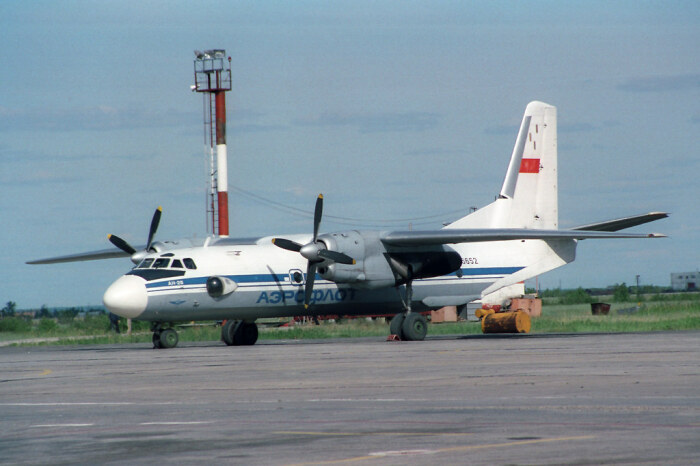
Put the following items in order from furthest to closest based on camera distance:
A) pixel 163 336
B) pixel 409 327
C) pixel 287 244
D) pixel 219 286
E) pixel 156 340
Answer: pixel 409 327, pixel 287 244, pixel 156 340, pixel 163 336, pixel 219 286

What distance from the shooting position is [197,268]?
32.6 metres

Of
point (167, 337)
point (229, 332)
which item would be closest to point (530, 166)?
point (229, 332)

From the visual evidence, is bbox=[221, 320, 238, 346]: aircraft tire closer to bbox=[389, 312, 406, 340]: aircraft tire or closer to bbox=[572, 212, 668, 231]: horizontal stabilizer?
bbox=[389, 312, 406, 340]: aircraft tire

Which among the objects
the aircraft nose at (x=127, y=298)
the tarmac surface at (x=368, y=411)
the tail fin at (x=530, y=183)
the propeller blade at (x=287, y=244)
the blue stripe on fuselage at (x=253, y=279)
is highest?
the tail fin at (x=530, y=183)

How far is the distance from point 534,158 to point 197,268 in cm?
1583

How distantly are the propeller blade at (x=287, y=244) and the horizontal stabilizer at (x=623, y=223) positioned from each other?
34.4 feet

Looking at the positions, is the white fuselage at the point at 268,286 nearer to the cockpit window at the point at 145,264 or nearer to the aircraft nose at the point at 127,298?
the aircraft nose at the point at 127,298

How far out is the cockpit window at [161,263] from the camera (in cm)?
3225

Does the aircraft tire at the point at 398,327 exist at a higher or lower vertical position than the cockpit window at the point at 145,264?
lower

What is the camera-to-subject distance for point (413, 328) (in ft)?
114

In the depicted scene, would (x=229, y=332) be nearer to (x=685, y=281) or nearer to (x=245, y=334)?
(x=245, y=334)

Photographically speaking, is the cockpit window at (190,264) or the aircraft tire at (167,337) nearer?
the cockpit window at (190,264)

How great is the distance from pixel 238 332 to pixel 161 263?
459cm

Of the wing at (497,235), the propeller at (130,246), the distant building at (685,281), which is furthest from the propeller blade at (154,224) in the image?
the distant building at (685,281)
